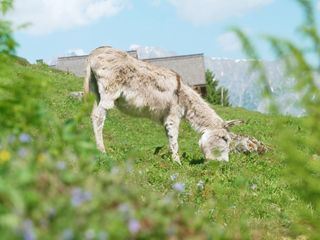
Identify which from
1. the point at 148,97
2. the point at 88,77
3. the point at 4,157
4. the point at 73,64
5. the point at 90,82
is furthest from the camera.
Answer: the point at 73,64

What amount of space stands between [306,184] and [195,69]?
86781 mm

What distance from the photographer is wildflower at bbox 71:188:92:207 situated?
7.41ft

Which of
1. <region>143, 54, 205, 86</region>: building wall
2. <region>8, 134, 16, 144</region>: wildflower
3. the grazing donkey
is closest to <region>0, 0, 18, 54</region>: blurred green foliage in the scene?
<region>8, 134, 16, 144</region>: wildflower

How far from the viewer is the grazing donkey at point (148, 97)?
1817 cm

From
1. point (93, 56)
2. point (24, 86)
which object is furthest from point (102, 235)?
point (93, 56)

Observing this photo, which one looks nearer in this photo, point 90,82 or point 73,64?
point 90,82

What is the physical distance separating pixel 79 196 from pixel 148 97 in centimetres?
1606

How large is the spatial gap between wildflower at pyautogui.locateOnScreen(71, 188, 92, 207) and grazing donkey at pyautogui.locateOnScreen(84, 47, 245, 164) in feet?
50.5

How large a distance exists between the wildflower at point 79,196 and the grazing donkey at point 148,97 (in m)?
15.4

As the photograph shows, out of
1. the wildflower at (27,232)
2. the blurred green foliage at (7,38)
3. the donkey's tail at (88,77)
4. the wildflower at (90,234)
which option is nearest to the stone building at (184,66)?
the donkey's tail at (88,77)

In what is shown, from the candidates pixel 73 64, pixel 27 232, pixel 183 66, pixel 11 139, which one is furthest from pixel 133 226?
pixel 73 64

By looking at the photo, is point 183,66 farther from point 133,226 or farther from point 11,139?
point 133,226

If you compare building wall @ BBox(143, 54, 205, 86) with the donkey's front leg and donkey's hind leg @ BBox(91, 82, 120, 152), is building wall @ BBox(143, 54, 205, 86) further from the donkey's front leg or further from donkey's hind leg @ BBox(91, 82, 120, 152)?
donkey's hind leg @ BBox(91, 82, 120, 152)

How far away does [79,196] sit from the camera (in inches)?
91.4
